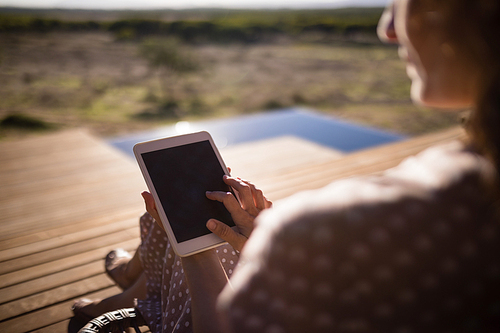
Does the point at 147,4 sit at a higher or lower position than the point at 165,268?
higher

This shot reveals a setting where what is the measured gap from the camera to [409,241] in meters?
0.42

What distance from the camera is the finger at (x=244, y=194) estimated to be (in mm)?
870

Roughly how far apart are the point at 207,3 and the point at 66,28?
759cm

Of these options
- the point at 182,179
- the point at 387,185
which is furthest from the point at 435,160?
the point at 182,179

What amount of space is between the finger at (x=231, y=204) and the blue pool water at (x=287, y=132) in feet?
14.6

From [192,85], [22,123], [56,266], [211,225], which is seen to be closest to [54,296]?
[56,266]

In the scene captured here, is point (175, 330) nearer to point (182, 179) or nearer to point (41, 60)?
point (182, 179)

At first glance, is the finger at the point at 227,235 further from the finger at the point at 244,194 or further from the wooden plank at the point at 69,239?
the wooden plank at the point at 69,239

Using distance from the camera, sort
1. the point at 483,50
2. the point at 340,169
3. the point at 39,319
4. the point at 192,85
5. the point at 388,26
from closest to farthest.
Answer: the point at 483,50
the point at 388,26
the point at 39,319
the point at 340,169
the point at 192,85

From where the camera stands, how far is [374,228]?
0.41 meters

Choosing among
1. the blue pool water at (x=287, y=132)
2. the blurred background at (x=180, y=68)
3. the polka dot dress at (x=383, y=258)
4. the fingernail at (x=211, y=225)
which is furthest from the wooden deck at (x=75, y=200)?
the blurred background at (x=180, y=68)

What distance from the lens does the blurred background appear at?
9.95m

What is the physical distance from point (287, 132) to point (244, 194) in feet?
17.9

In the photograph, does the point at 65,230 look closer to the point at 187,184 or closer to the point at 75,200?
the point at 75,200
